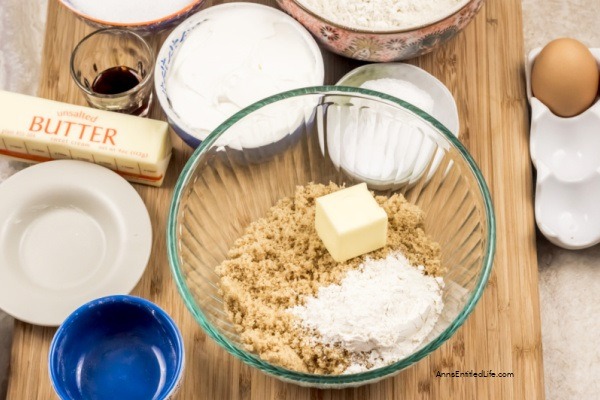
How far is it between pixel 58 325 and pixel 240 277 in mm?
294

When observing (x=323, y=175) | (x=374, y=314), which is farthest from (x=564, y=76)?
(x=374, y=314)

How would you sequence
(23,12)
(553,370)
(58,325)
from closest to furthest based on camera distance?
(58,325), (553,370), (23,12)

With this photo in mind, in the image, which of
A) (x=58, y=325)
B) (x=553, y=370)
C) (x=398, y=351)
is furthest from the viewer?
(x=553, y=370)

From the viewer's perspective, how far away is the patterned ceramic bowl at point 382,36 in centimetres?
129

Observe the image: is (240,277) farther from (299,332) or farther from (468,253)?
(468,253)

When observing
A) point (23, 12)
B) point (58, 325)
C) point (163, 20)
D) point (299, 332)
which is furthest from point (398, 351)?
point (23, 12)

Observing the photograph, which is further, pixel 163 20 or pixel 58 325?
pixel 163 20

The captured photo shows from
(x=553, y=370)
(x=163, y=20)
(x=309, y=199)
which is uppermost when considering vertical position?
(x=163, y=20)

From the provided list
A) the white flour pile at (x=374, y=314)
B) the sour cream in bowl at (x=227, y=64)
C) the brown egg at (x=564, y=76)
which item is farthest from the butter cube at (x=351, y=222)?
the brown egg at (x=564, y=76)

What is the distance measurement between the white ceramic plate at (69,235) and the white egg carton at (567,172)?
67cm

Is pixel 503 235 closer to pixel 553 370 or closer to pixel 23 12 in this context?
pixel 553 370

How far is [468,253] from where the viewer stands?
1.22 m

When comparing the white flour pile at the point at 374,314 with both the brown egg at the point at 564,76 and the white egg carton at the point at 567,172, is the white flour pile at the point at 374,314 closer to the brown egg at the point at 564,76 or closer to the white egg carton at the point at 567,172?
the white egg carton at the point at 567,172

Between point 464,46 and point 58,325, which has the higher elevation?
point 464,46
